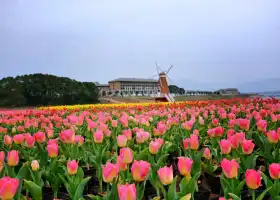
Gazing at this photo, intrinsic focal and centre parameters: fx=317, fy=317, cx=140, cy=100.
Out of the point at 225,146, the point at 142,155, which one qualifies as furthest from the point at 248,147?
the point at 142,155

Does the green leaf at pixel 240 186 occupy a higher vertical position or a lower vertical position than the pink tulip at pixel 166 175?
lower

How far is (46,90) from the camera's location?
45031 millimetres

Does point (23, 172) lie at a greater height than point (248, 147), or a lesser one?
lesser

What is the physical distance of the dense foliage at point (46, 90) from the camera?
4344 centimetres

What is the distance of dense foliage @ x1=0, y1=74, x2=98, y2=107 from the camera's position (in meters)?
43.4

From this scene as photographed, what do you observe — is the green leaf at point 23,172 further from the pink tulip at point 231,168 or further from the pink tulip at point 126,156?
the pink tulip at point 231,168

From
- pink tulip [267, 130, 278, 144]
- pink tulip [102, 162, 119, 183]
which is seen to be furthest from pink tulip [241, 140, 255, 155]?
pink tulip [102, 162, 119, 183]

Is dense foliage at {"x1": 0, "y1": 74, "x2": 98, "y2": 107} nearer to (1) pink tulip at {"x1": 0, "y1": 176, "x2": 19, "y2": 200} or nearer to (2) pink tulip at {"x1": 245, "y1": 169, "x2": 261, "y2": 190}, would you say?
(1) pink tulip at {"x1": 0, "y1": 176, "x2": 19, "y2": 200}

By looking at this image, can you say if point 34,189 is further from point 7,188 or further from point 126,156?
point 126,156

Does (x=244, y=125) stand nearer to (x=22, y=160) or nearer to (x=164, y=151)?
(x=164, y=151)

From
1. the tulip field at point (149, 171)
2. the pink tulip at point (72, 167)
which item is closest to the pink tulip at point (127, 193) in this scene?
the tulip field at point (149, 171)

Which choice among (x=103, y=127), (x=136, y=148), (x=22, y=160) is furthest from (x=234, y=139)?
(x=22, y=160)

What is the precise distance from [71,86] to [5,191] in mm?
45461

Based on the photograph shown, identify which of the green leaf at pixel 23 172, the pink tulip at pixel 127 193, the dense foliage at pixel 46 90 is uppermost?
the dense foliage at pixel 46 90
